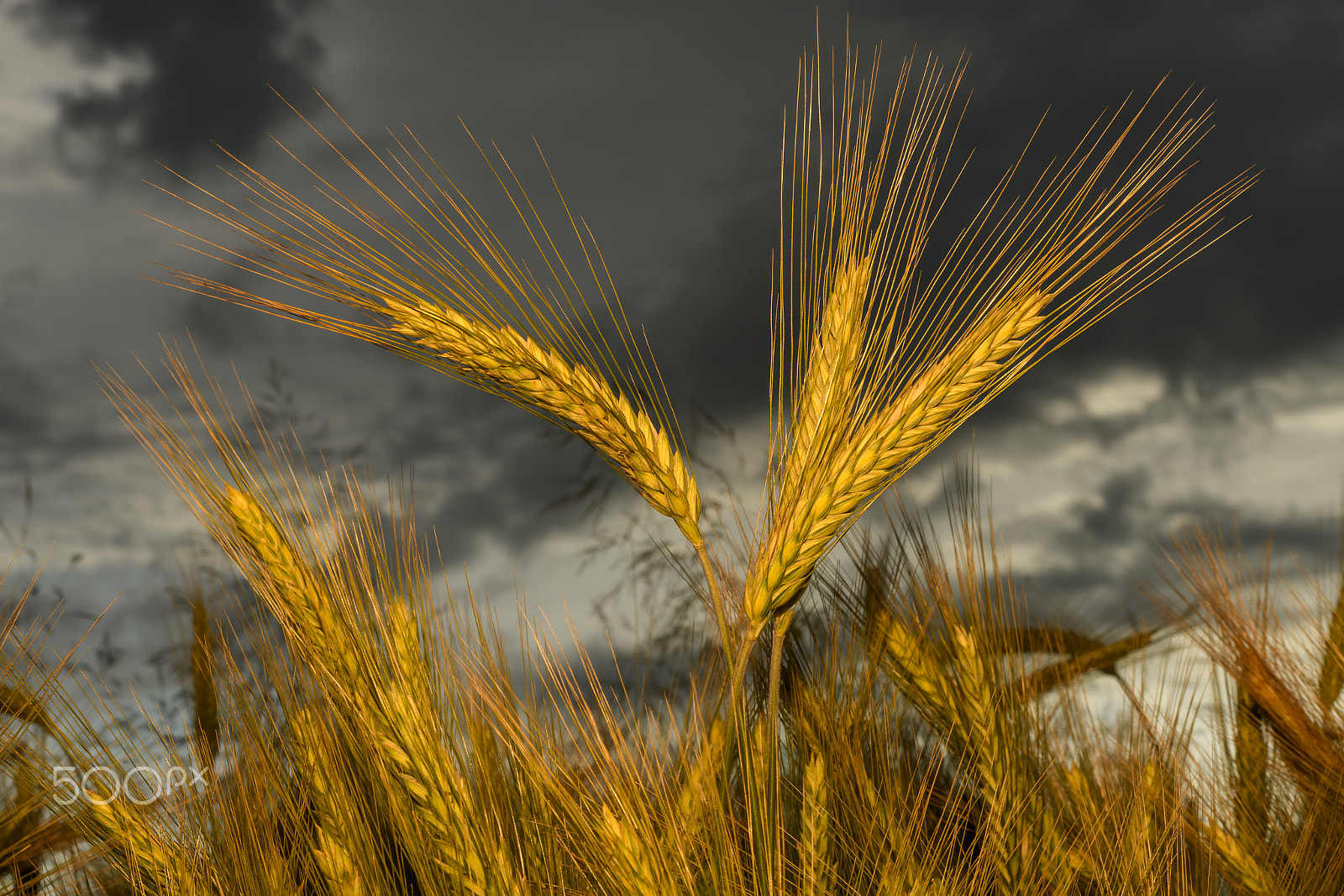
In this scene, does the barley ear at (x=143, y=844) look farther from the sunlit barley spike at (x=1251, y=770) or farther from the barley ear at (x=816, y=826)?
the sunlit barley spike at (x=1251, y=770)

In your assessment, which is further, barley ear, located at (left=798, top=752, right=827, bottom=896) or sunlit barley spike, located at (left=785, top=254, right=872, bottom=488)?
barley ear, located at (left=798, top=752, right=827, bottom=896)

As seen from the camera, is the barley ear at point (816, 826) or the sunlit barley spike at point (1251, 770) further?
the sunlit barley spike at point (1251, 770)

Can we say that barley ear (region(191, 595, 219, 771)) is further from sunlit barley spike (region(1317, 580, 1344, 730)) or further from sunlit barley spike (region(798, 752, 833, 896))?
sunlit barley spike (region(1317, 580, 1344, 730))

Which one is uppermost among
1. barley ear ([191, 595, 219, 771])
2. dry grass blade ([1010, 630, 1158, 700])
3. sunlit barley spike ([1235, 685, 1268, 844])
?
barley ear ([191, 595, 219, 771])

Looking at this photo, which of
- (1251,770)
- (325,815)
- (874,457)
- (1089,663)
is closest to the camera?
(874,457)

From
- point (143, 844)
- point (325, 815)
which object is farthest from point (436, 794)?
point (143, 844)

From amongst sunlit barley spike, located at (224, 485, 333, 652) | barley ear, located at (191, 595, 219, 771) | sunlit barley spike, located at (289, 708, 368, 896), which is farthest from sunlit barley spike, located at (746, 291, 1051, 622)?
barley ear, located at (191, 595, 219, 771)

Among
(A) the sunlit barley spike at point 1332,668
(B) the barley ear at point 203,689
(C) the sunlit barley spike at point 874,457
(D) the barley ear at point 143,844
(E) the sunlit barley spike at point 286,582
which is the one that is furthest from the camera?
(A) the sunlit barley spike at point 1332,668

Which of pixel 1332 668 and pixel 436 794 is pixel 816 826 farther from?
pixel 1332 668

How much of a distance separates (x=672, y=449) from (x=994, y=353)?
0.49 meters

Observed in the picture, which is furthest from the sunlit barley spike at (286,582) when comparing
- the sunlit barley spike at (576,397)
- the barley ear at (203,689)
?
the barley ear at (203,689)

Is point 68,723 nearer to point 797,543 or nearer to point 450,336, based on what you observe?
point 450,336

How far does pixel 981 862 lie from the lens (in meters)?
1.42

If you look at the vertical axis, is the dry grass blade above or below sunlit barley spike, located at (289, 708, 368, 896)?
below
